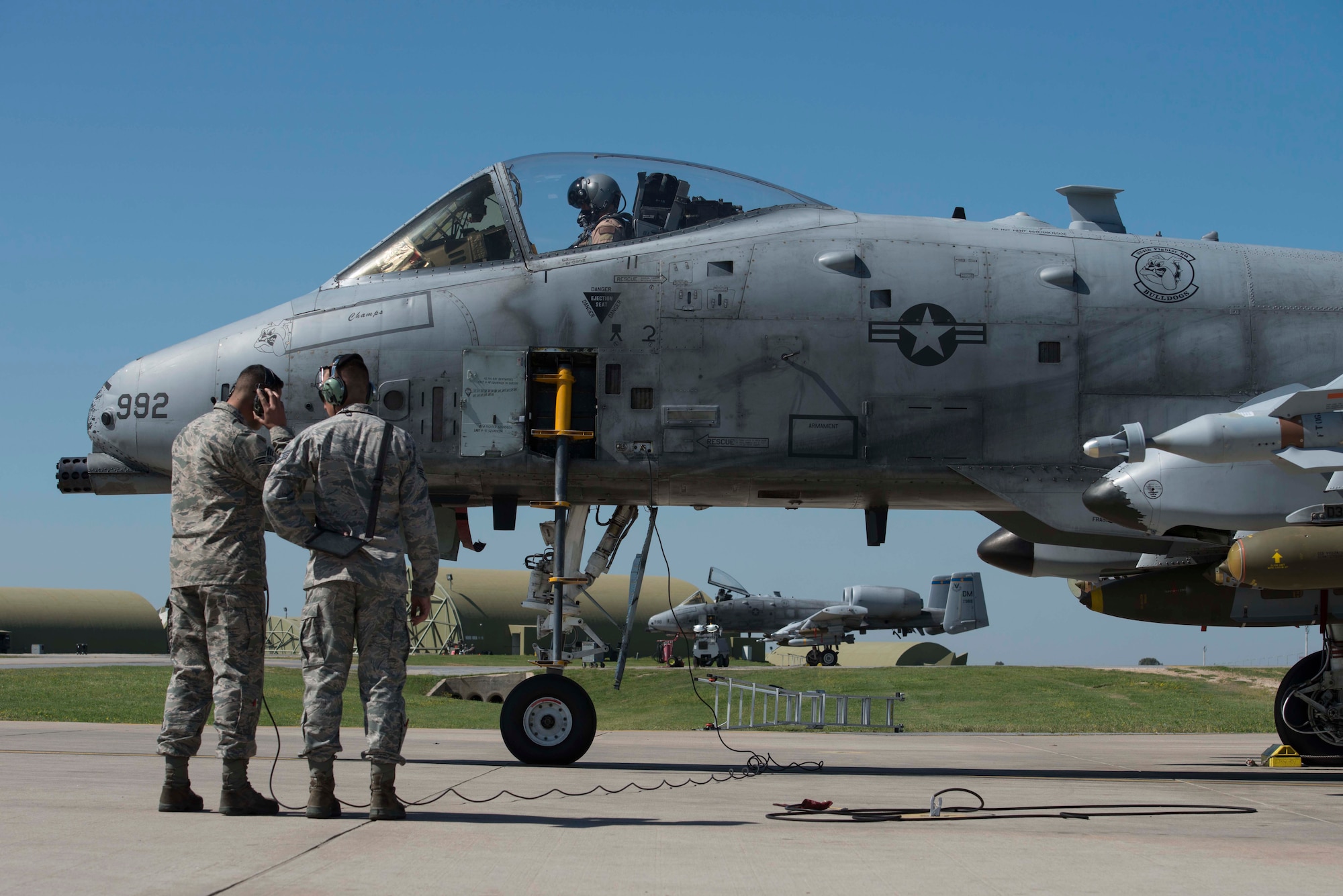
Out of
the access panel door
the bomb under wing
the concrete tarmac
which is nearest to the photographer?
the concrete tarmac

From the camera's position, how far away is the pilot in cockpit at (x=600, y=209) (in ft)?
34.7

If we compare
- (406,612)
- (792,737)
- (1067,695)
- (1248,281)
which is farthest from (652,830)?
(1067,695)

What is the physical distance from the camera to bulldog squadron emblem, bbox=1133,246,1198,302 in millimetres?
10312

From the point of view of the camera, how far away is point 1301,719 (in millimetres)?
10789

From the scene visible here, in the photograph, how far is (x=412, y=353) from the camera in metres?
10.0

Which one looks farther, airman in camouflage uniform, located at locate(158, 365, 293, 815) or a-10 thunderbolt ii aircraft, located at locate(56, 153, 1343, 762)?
a-10 thunderbolt ii aircraft, located at locate(56, 153, 1343, 762)

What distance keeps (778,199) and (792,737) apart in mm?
7934

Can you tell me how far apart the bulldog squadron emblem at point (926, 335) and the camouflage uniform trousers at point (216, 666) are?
5.94 metres

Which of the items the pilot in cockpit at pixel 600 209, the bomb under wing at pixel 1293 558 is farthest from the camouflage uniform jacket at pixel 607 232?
the bomb under wing at pixel 1293 558

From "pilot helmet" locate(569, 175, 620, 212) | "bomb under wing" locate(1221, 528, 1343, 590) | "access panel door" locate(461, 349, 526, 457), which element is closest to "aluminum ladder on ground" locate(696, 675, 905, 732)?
"access panel door" locate(461, 349, 526, 457)

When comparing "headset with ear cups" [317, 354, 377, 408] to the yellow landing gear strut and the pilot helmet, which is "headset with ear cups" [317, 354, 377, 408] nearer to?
the yellow landing gear strut

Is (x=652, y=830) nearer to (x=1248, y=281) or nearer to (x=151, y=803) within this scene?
(x=151, y=803)

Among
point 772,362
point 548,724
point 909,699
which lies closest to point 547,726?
point 548,724

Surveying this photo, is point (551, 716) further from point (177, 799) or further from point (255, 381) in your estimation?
point (255, 381)
